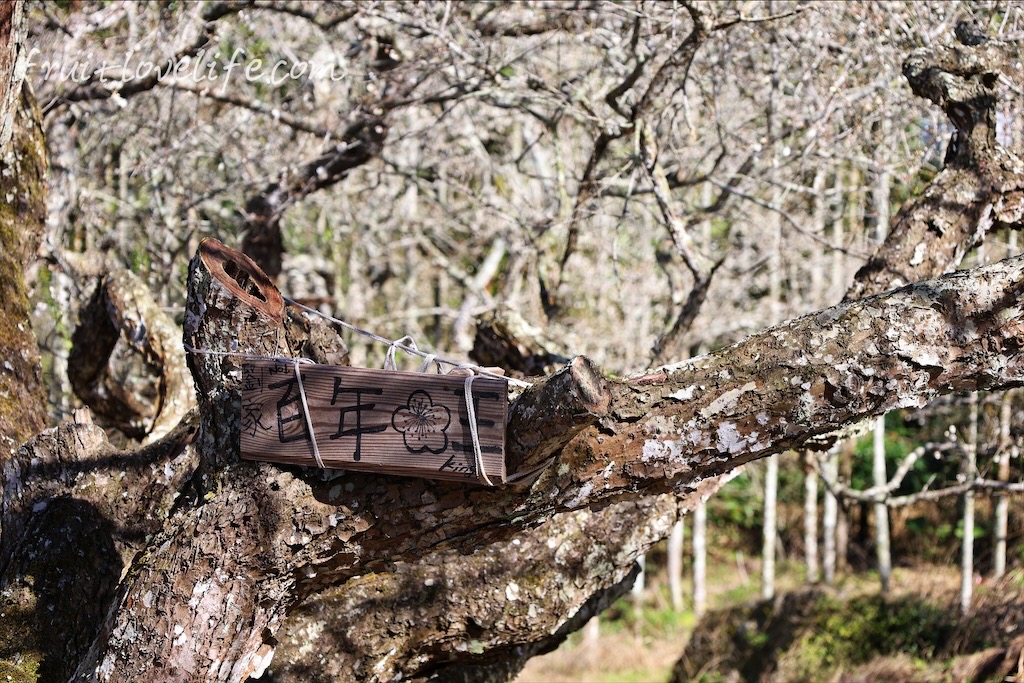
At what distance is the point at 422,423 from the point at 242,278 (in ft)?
2.34

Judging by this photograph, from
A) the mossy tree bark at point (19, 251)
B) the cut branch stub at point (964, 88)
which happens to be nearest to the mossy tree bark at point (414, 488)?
the mossy tree bark at point (19, 251)

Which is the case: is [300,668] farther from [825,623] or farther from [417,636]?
[825,623]

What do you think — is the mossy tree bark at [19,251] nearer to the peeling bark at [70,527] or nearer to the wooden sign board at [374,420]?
the peeling bark at [70,527]

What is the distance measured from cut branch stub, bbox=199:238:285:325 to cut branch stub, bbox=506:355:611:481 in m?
0.74

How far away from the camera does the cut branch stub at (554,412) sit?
62.0 inches

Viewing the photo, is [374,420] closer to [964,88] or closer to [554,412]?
[554,412]

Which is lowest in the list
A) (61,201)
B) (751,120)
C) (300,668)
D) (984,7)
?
(300,668)

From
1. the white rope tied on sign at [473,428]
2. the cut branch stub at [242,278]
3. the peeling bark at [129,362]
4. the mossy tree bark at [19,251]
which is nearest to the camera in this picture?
the white rope tied on sign at [473,428]

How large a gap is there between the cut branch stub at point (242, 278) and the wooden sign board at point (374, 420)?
21cm

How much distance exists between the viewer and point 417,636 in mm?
2350

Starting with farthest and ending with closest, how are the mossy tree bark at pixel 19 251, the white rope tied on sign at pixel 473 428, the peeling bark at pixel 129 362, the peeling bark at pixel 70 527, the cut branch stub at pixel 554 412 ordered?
the peeling bark at pixel 129 362, the mossy tree bark at pixel 19 251, the peeling bark at pixel 70 527, the white rope tied on sign at pixel 473 428, the cut branch stub at pixel 554 412

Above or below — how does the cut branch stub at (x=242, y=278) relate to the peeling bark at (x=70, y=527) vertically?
above

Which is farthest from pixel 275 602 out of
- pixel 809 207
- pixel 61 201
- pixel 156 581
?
pixel 809 207

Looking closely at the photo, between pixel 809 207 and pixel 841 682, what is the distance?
163 inches
